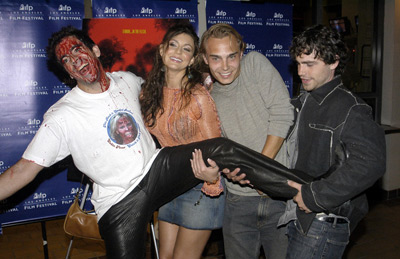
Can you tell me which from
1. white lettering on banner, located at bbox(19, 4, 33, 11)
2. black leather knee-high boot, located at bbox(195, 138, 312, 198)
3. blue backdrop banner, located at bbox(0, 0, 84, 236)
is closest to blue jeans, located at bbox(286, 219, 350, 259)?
black leather knee-high boot, located at bbox(195, 138, 312, 198)

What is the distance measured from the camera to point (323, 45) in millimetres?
1620

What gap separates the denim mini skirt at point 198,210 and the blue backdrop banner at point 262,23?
6.18 ft

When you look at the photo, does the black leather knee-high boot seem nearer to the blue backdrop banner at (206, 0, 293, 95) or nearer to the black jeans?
the black jeans

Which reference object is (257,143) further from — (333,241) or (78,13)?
(78,13)

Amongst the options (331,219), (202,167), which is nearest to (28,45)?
(202,167)

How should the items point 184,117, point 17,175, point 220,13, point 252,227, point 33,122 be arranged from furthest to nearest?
point 220,13, point 33,122, point 252,227, point 184,117, point 17,175

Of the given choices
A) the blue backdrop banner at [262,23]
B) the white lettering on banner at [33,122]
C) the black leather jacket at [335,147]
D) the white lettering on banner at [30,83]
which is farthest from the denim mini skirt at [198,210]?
the blue backdrop banner at [262,23]

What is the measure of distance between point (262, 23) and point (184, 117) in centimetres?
200

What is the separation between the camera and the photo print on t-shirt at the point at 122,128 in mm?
1808

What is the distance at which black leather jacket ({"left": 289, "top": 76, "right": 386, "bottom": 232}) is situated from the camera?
147 cm

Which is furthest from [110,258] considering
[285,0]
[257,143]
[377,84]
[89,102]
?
[377,84]

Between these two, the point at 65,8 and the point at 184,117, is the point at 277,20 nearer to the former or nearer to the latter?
the point at 65,8

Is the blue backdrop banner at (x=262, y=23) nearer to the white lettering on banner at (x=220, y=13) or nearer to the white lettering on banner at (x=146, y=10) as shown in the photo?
the white lettering on banner at (x=220, y=13)

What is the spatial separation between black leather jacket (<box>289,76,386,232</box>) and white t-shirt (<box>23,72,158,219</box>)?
831 millimetres
